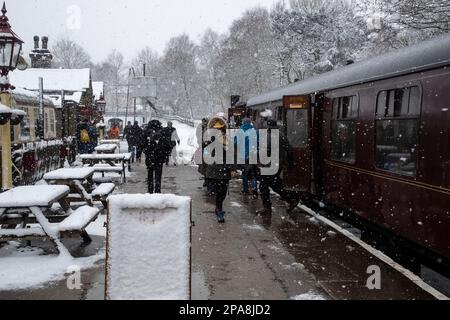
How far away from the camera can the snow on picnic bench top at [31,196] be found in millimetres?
6035

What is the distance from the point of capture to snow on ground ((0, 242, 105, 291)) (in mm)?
5398

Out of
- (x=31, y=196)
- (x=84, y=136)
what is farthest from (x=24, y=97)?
(x=31, y=196)

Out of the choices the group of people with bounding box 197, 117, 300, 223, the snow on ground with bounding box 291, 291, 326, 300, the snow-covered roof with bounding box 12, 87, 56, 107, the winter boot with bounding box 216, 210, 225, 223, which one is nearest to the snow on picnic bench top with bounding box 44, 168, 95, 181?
the group of people with bounding box 197, 117, 300, 223

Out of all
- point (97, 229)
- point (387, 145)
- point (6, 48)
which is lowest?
point (97, 229)

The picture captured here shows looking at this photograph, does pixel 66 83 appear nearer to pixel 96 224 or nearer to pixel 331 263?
pixel 96 224

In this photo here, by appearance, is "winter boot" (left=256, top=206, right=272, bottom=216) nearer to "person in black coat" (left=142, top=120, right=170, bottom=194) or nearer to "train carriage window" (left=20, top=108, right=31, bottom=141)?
"person in black coat" (left=142, top=120, right=170, bottom=194)

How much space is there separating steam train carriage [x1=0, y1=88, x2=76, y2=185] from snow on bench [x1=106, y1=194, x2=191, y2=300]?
985 cm

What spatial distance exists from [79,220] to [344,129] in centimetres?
472

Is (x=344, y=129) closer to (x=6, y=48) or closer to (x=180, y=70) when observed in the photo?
(x=6, y=48)

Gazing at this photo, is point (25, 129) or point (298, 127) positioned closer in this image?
point (298, 127)

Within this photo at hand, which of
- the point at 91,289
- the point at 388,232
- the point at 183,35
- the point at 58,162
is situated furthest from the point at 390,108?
the point at 183,35

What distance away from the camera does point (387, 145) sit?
6.80 metres
